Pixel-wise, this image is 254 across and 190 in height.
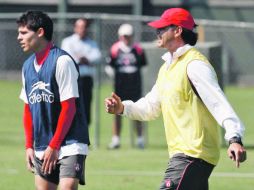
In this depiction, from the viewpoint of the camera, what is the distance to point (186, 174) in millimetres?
7227

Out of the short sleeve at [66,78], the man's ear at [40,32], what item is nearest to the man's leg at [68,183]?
the short sleeve at [66,78]

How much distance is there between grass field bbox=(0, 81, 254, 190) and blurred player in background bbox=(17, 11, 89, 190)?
3.78 meters

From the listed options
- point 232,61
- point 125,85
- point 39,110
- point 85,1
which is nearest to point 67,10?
point 85,1

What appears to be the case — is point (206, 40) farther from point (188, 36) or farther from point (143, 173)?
point (188, 36)

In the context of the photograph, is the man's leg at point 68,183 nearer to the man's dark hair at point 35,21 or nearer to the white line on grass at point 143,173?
the man's dark hair at point 35,21

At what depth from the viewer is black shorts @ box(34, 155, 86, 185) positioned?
312 inches

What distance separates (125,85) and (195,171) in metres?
9.99

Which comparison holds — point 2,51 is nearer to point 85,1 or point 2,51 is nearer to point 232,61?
point 85,1

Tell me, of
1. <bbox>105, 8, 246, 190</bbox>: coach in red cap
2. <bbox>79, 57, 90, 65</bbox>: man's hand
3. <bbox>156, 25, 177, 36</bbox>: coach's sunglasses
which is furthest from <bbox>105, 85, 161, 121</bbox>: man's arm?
<bbox>79, 57, 90, 65</bbox>: man's hand

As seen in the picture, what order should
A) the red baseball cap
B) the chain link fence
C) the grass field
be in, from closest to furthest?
the red baseball cap → the grass field → the chain link fence

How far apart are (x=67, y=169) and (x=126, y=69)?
9273 millimetres

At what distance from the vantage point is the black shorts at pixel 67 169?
7914 millimetres

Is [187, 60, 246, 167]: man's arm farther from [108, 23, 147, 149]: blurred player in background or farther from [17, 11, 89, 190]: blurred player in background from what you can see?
[108, 23, 147, 149]: blurred player in background

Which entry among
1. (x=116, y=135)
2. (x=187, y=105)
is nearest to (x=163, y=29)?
(x=187, y=105)
